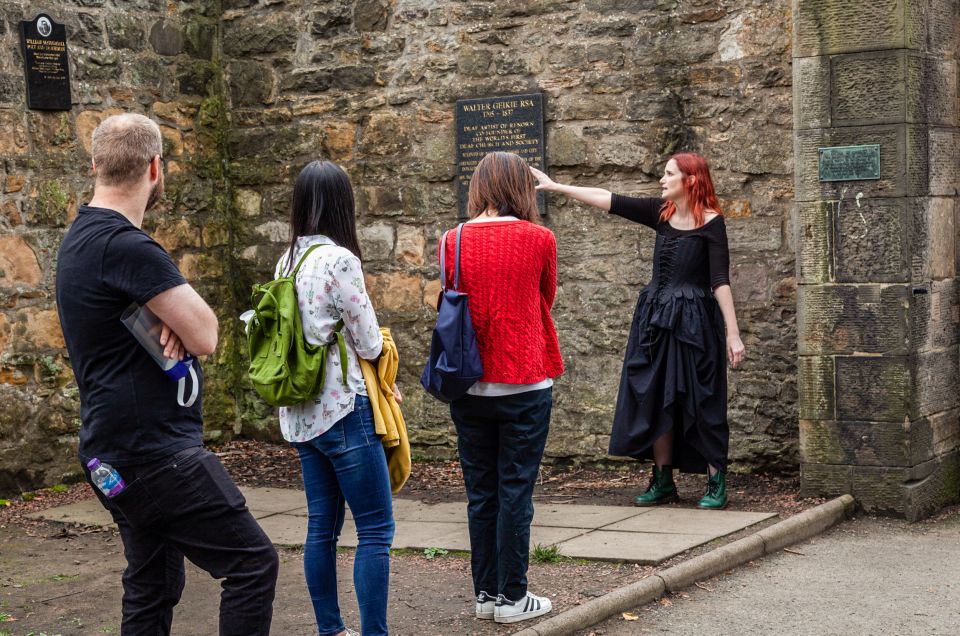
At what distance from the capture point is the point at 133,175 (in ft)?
10.9

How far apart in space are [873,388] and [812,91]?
5.13ft

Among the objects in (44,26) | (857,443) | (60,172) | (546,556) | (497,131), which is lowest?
(546,556)

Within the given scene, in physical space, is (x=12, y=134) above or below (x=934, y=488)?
above

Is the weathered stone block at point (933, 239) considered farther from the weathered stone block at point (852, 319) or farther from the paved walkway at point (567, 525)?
the paved walkway at point (567, 525)

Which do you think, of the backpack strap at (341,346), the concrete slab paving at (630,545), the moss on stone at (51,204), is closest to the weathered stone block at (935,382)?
the concrete slab paving at (630,545)

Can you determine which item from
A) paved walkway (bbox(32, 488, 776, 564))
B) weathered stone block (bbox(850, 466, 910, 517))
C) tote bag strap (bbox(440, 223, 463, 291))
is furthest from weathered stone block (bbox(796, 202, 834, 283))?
tote bag strap (bbox(440, 223, 463, 291))


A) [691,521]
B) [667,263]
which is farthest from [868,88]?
[691,521]

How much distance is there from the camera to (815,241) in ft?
20.7

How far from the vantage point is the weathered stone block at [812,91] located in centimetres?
621

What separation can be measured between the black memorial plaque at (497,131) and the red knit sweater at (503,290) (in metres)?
3.28

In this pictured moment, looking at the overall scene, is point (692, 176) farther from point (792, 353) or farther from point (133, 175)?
point (133, 175)

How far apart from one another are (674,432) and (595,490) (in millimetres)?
784

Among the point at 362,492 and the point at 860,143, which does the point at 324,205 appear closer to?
the point at 362,492

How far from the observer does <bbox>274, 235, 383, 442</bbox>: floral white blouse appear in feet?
13.0
